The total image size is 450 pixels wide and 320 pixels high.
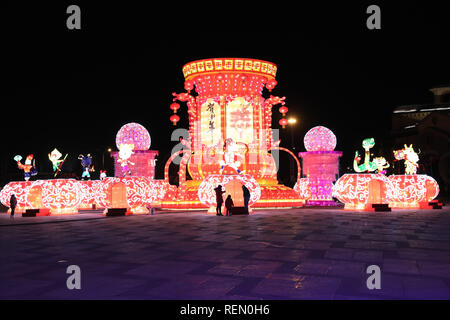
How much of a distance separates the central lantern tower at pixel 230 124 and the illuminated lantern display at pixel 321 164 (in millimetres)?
2446

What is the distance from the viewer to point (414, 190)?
17094mm

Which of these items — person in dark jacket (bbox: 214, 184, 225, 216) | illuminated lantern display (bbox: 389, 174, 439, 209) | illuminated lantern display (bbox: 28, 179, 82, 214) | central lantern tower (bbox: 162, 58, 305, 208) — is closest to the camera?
person in dark jacket (bbox: 214, 184, 225, 216)

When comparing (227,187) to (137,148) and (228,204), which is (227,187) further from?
(137,148)

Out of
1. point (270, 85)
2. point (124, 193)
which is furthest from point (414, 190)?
point (124, 193)

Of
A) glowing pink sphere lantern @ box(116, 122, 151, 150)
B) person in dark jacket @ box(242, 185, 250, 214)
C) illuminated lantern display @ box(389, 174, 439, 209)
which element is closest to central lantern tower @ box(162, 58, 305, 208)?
glowing pink sphere lantern @ box(116, 122, 151, 150)

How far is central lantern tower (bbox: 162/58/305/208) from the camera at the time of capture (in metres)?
18.3

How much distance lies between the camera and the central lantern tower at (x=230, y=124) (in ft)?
59.9

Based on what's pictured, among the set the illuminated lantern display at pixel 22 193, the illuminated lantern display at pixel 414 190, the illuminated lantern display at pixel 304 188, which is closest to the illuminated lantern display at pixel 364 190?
the illuminated lantern display at pixel 414 190

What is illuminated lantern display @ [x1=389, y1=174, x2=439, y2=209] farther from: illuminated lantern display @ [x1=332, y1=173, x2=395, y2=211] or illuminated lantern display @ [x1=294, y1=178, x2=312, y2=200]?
illuminated lantern display @ [x1=294, y1=178, x2=312, y2=200]

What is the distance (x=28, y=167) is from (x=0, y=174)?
11.7 metres

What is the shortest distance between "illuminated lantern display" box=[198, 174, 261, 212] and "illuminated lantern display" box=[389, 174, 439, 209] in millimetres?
6083

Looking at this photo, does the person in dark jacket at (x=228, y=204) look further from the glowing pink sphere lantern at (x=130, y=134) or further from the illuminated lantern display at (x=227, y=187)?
the glowing pink sphere lantern at (x=130, y=134)

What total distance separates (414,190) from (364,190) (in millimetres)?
2505

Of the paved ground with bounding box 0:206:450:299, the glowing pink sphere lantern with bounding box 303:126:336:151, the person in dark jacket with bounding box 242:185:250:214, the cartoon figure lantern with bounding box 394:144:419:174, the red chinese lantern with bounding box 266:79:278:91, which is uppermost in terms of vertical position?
the red chinese lantern with bounding box 266:79:278:91
